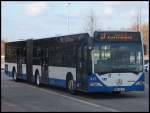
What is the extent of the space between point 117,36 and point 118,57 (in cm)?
87

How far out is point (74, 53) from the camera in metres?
22.7

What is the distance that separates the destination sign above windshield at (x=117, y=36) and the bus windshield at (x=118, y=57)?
0.55 ft

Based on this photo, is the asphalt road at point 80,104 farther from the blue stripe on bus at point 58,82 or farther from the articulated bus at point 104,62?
the blue stripe on bus at point 58,82

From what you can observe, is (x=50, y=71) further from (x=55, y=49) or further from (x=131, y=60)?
(x=131, y=60)

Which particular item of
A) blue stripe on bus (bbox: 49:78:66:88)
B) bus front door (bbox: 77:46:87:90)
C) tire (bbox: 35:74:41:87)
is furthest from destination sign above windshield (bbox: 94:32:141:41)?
tire (bbox: 35:74:41:87)

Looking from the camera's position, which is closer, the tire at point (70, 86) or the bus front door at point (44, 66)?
the tire at point (70, 86)

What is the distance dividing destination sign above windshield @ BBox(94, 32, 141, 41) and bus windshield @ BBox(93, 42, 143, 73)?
0.17 meters

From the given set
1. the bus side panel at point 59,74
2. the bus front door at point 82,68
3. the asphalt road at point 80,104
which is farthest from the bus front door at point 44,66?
the bus front door at point 82,68

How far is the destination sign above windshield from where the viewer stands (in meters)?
21.2

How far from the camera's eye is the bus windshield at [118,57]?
822 inches

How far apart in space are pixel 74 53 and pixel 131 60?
2.62 meters

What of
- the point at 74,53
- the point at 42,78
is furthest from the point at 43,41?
the point at 74,53

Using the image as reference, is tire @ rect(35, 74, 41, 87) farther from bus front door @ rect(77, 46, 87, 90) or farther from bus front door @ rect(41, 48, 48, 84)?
bus front door @ rect(77, 46, 87, 90)

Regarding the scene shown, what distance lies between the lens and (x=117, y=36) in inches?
842
